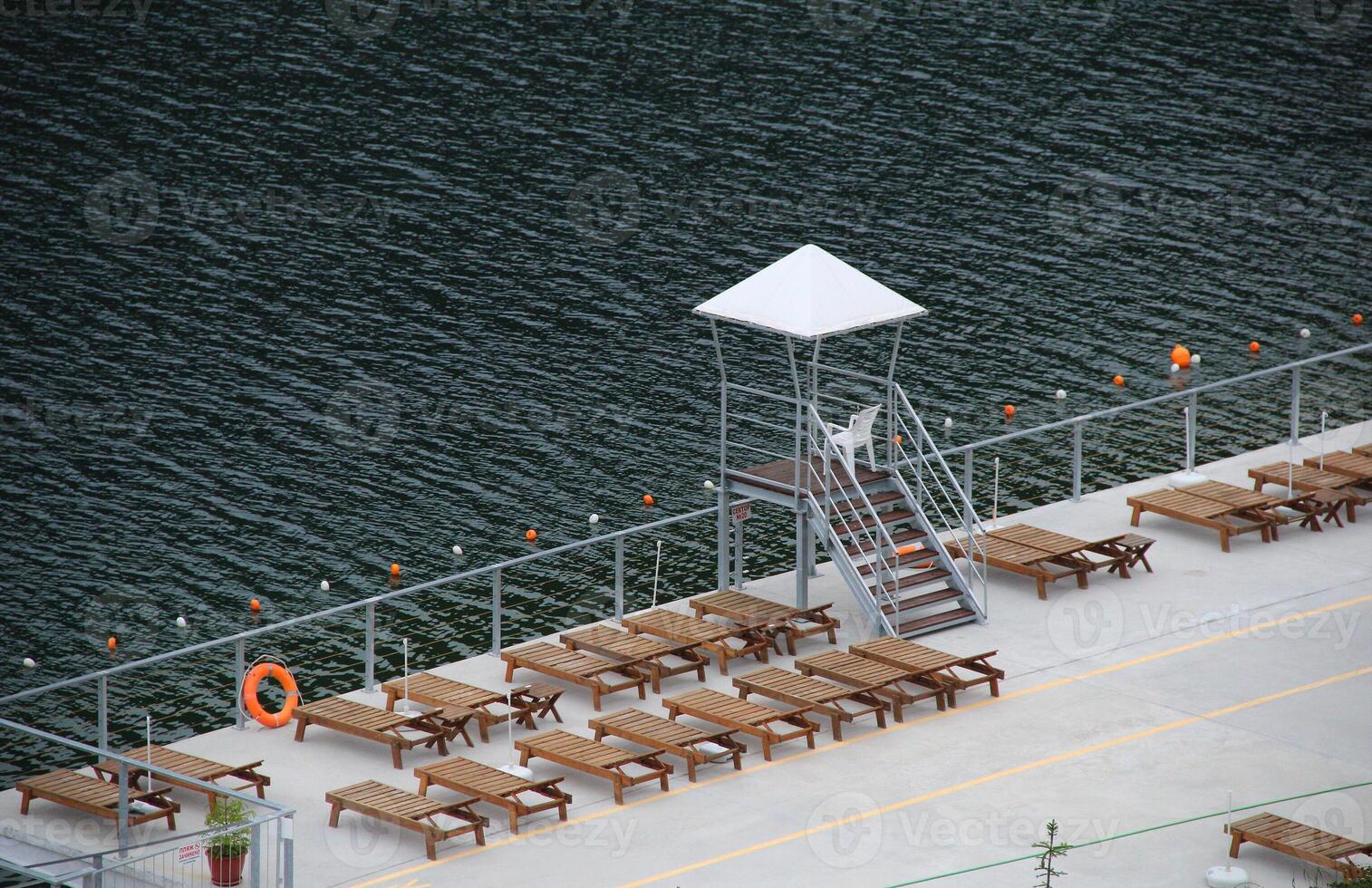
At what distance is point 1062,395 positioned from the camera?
1559 inches

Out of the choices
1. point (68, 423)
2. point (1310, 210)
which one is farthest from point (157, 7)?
point (1310, 210)

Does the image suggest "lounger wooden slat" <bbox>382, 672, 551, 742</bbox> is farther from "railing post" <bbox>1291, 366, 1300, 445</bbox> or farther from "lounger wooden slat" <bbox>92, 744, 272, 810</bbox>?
"railing post" <bbox>1291, 366, 1300, 445</bbox>

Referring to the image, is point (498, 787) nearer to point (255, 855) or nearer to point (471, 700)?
point (471, 700)

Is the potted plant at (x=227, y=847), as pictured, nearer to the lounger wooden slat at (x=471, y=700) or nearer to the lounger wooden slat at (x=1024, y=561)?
the lounger wooden slat at (x=471, y=700)

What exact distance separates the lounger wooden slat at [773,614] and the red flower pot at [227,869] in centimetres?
785

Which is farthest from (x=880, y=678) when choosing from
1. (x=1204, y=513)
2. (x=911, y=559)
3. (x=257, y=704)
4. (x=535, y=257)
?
(x=535, y=257)

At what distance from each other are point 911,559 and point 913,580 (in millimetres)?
333

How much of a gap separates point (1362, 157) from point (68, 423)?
110ft

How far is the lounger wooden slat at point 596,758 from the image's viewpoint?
21.9 metres

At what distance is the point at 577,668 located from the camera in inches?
971

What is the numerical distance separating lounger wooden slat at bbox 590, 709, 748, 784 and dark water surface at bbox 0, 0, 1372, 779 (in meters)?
6.54

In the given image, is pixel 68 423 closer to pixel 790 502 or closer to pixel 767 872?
pixel 790 502

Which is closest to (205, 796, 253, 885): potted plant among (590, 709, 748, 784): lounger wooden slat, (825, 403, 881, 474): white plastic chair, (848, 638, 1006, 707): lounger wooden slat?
(590, 709, 748, 784): lounger wooden slat

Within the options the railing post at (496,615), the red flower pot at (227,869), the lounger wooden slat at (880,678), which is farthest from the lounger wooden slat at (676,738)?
the red flower pot at (227,869)
